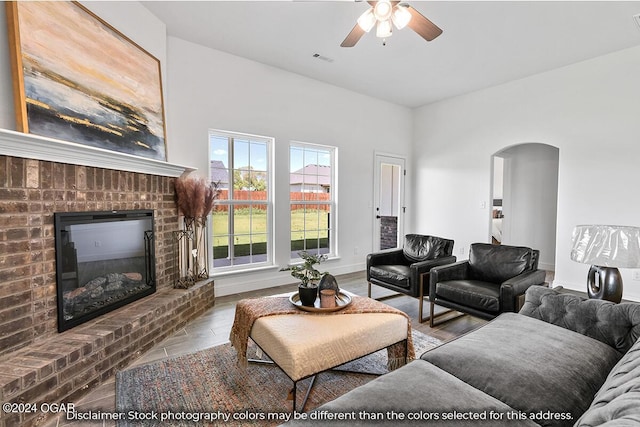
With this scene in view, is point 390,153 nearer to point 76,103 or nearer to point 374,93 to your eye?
point 374,93

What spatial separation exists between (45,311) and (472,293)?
3.25 meters

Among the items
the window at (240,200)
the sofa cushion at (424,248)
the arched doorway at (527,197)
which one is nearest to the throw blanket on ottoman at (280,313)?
the sofa cushion at (424,248)

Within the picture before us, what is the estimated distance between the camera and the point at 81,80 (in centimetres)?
233

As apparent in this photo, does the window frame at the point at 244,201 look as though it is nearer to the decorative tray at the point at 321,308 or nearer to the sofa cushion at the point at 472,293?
the decorative tray at the point at 321,308

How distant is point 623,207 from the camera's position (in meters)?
3.77

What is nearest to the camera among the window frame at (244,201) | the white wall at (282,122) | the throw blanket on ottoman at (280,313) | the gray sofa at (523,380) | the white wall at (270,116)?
the gray sofa at (523,380)

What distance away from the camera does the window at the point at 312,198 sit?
4.64 m

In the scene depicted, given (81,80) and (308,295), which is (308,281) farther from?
(81,80)

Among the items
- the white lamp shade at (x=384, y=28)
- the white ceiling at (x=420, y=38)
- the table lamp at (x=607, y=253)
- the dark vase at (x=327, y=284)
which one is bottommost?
the dark vase at (x=327, y=284)

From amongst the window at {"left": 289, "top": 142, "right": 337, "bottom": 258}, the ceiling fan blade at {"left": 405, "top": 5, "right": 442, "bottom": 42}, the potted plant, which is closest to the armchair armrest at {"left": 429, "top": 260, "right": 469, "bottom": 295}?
the potted plant

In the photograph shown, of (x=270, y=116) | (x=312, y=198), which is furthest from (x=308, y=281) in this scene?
(x=270, y=116)

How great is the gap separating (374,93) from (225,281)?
3938mm

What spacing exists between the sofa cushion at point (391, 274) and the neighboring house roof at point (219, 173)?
2.21m

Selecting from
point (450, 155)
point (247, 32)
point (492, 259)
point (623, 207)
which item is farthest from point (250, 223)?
point (623, 207)
